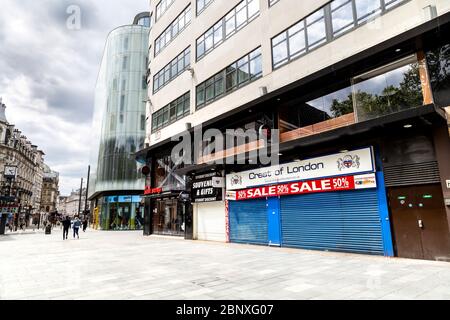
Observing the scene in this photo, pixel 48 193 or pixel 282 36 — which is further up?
pixel 48 193

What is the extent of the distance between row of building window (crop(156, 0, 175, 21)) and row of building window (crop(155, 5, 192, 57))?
1.92m

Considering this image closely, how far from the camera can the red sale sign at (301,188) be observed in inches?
475

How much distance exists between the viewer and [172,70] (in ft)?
81.1

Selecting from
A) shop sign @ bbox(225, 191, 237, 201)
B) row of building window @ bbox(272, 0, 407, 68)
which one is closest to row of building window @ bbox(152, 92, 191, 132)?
shop sign @ bbox(225, 191, 237, 201)

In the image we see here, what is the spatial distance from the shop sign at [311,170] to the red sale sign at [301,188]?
0.74 ft

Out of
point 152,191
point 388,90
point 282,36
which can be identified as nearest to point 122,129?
point 152,191

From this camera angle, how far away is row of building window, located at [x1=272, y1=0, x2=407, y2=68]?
11.7 meters

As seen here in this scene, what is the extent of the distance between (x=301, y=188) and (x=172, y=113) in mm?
13928

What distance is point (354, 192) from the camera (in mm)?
11852

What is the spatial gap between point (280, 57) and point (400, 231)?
9.75 meters

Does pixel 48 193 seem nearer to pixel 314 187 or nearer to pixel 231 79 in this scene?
pixel 231 79

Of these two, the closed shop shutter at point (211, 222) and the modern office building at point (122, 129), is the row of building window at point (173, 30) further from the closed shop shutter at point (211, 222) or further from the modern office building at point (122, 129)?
the modern office building at point (122, 129)

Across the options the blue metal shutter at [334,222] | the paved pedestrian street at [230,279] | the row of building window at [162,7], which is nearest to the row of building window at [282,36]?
the row of building window at [162,7]

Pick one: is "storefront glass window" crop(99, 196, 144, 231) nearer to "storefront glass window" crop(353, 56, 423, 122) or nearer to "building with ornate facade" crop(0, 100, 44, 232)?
"building with ornate facade" crop(0, 100, 44, 232)
